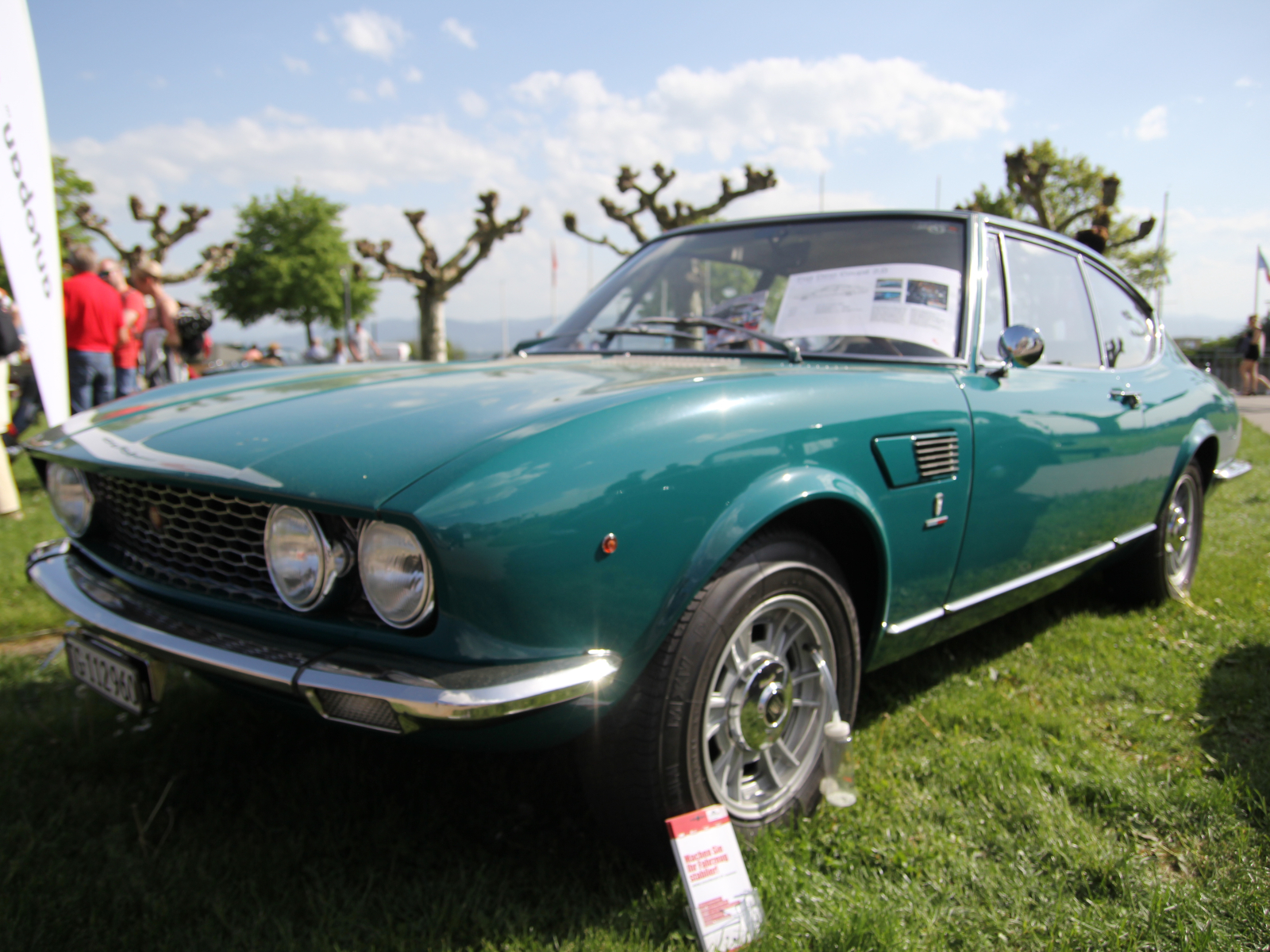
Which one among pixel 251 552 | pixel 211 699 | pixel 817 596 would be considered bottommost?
pixel 211 699

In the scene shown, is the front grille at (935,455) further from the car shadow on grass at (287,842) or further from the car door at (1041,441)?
the car shadow on grass at (287,842)

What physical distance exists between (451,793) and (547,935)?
0.60m

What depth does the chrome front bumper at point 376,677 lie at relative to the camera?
1305 millimetres

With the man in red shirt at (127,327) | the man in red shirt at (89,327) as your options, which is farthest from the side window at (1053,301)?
the man in red shirt at (127,327)

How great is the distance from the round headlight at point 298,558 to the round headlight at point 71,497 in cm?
86

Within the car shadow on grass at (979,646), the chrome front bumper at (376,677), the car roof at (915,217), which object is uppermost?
the car roof at (915,217)

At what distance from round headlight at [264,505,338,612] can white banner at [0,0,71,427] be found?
11.1ft

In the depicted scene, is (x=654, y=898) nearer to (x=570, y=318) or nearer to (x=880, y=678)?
(x=880, y=678)

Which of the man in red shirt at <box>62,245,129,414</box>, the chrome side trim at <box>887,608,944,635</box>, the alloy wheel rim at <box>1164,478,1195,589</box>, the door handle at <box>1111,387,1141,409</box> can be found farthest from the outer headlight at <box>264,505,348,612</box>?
the man in red shirt at <box>62,245,129,414</box>

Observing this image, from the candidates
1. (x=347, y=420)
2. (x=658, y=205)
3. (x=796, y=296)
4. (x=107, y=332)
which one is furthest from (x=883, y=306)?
(x=658, y=205)

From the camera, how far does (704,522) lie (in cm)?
152

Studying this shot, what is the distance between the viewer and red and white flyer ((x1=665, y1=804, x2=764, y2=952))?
59.6 inches

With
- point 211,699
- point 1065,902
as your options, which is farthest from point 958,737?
point 211,699

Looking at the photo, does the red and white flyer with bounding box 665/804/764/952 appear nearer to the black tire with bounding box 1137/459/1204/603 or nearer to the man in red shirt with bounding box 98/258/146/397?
the black tire with bounding box 1137/459/1204/603
